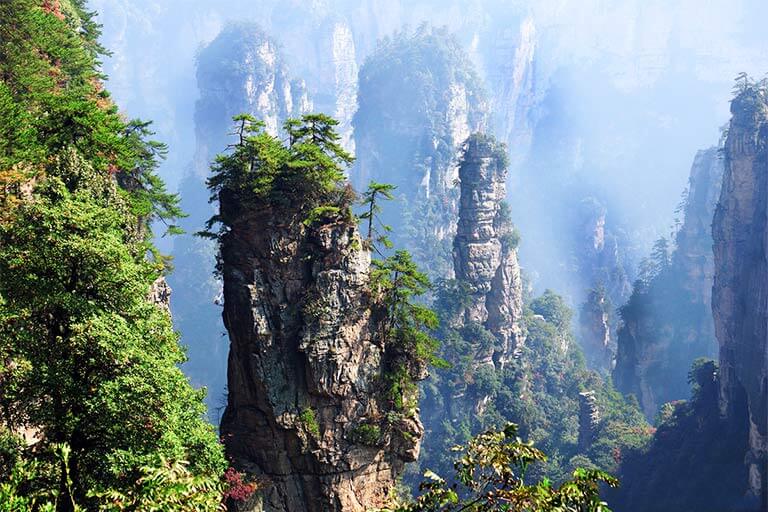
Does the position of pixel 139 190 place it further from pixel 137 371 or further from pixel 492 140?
pixel 492 140

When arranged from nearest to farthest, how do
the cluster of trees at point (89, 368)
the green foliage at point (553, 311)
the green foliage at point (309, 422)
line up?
the cluster of trees at point (89, 368)
the green foliage at point (309, 422)
the green foliage at point (553, 311)

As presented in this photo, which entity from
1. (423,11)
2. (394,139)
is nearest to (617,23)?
(423,11)

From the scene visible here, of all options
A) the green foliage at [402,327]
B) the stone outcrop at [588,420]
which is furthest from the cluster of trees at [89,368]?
the stone outcrop at [588,420]

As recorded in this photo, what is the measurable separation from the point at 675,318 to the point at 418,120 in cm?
5658

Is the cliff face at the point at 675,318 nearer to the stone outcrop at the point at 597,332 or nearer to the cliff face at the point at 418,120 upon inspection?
the stone outcrop at the point at 597,332

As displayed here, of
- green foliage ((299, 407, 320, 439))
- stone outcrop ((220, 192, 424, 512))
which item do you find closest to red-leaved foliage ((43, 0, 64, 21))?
stone outcrop ((220, 192, 424, 512))

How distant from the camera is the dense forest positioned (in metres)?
10.4

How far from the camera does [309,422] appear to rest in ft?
67.2

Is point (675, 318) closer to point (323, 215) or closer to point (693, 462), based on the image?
point (693, 462)

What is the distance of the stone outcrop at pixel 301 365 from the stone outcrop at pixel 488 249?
122 ft

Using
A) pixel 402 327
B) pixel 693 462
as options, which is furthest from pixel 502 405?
pixel 402 327

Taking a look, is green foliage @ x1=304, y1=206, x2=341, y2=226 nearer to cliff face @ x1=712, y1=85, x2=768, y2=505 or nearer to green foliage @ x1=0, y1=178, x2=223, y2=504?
green foliage @ x1=0, y1=178, x2=223, y2=504

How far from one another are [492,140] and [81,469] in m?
54.8

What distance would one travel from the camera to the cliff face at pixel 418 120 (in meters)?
107
